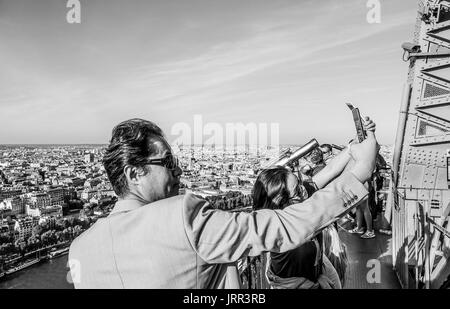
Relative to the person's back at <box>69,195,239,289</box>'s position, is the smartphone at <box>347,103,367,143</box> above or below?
above

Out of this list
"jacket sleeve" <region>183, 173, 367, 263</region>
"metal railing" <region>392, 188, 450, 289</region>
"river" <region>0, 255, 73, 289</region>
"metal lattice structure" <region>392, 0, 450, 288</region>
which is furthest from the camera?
"river" <region>0, 255, 73, 289</region>

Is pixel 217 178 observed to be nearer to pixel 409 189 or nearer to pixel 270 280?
pixel 409 189

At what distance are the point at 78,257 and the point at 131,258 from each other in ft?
0.72

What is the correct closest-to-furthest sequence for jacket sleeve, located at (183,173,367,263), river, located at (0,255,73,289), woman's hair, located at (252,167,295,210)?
jacket sleeve, located at (183,173,367,263)
woman's hair, located at (252,167,295,210)
river, located at (0,255,73,289)

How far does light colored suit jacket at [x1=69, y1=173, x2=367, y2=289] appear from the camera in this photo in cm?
94

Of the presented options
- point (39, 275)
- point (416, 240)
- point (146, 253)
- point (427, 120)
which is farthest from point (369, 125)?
point (39, 275)

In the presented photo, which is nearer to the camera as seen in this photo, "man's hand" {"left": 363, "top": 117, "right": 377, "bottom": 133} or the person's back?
→ the person's back

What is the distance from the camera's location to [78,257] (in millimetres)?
1122

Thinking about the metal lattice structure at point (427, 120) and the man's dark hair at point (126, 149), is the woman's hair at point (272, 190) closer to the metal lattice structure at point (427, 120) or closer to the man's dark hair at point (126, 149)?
the man's dark hair at point (126, 149)

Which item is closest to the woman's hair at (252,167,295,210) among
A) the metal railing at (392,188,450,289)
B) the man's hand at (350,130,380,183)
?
the man's hand at (350,130,380,183)

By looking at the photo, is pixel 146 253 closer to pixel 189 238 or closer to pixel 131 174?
pixel 189 238

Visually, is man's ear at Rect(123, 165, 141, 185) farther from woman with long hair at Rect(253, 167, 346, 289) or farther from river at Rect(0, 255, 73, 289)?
river at Rect(0, 255, 73, 289)

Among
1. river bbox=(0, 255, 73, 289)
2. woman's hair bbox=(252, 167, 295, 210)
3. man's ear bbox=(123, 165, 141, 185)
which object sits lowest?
river bbox=(0, 255, 73, 289)
